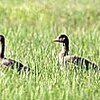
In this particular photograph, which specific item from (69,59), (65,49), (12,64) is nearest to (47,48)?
(65,49)

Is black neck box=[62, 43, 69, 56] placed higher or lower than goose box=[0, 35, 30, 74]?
higher

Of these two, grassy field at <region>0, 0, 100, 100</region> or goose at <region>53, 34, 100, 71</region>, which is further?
Answer: goose at <region>53, 34, 100, 71</region>

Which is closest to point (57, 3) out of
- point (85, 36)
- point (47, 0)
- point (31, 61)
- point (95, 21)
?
point (47, 0)

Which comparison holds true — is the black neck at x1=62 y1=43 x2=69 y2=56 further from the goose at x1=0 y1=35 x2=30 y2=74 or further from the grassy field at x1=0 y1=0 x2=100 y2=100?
the goose at x1=0 y1=35 x2=30 y2=74

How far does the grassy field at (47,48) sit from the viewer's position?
6516mm

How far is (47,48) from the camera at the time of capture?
9406 millimetres

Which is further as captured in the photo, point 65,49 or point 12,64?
point 65,49

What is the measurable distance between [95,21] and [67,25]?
0.84 m

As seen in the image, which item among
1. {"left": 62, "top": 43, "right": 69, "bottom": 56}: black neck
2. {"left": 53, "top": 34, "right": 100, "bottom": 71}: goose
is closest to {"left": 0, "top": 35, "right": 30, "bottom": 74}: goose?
{"left": 53, "top": 34, "right": 100, "bottom": 71}: goose

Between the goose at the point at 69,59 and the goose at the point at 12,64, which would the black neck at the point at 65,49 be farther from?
the goose at the point at 12,64

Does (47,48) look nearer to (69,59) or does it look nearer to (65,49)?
(65,49)

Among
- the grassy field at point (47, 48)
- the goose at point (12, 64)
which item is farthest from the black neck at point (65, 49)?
the goose at point (12, 64)

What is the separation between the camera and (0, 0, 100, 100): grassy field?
21.4 ft

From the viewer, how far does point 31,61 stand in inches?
326
